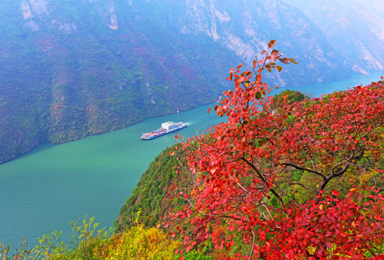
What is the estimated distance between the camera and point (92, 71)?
92062mm

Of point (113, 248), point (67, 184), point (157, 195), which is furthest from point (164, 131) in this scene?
point (113, 248)

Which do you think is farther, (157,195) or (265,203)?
(157,195)

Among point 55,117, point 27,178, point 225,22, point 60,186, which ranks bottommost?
point 60,186

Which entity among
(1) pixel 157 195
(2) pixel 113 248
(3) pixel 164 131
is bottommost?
(2) pixel 113 248

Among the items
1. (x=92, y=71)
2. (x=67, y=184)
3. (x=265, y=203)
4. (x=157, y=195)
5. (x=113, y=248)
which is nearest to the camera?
(x=265, y=203)

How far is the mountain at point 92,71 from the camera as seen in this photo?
67000 mm

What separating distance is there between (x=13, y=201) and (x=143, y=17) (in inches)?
6693

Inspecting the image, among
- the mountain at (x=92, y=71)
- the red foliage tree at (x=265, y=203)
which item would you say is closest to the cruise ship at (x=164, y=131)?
the mountain at (x=92, y=71)

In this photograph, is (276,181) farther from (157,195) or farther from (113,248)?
(157,195)

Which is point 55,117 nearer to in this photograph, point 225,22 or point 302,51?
point 225,22

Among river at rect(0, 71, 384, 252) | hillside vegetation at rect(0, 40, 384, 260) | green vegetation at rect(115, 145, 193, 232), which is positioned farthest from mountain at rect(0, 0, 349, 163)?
hillside vegetation at rect(0, 40, 384, 260)

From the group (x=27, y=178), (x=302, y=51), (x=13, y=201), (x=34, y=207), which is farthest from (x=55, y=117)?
(x=302, y=51)

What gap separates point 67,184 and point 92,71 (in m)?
74.8

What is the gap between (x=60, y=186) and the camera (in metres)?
33.3
